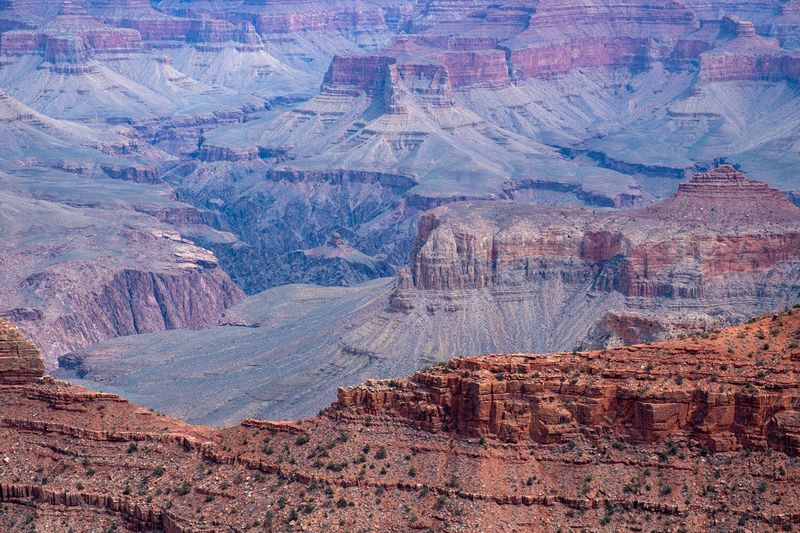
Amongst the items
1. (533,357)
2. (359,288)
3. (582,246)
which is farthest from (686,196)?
(533,357)

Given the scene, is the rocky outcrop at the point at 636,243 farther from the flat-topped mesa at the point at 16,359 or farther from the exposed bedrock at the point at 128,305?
the flat-topped mesa at the point at 16,359

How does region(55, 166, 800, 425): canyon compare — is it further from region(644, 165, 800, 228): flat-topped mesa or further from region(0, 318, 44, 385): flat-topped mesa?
region(0, 318, 44, 385): flat-topped mesa

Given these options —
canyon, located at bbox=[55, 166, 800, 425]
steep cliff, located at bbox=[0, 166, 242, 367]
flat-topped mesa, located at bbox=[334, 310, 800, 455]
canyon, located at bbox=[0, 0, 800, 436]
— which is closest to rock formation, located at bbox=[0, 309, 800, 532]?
flat-topped mesa, located at bbox=[334, 310, 800, 455]

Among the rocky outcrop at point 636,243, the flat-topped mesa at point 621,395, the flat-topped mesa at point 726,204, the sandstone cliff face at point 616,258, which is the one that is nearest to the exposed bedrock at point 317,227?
the rocky outcrop at point 636,243

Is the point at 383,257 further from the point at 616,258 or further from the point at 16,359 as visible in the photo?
the point at 16,359

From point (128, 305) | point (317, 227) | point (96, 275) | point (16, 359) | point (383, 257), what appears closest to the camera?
point (16, 359)

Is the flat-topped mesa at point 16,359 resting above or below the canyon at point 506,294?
above

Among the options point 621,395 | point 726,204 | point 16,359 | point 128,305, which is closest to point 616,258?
point 726,204
